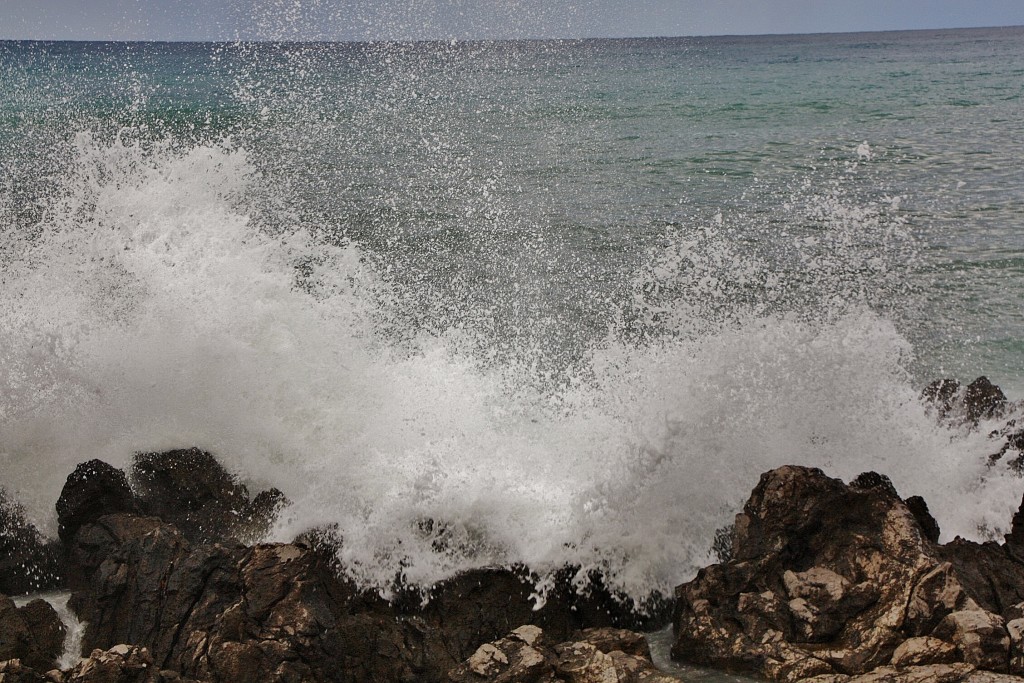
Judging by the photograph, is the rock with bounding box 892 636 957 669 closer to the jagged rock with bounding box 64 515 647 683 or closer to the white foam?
the white foam

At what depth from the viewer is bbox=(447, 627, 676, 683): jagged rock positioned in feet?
13.4

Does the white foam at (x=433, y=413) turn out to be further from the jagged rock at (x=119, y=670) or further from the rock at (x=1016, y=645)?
the rock at (x=1016, y=645)

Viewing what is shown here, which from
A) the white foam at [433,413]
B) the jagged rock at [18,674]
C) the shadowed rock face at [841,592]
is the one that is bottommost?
the jagged rock at [18,674]

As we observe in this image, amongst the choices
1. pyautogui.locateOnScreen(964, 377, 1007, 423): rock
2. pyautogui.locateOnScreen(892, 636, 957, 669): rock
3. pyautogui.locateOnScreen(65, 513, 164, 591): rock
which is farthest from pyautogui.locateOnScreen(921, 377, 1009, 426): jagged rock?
pyautogui.locateOnScreen(65, 513, 164, 591): rock

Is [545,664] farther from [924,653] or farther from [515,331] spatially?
[515,331]

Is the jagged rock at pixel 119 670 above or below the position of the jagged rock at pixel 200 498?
below

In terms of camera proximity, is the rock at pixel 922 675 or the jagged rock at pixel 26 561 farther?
the jagged rock at pixel 26 561

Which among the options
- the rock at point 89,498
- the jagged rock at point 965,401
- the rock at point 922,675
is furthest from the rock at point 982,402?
the rock at point 89,498

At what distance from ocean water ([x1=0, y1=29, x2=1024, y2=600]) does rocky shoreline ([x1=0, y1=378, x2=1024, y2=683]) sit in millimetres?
A: 399

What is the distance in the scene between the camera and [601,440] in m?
6.55

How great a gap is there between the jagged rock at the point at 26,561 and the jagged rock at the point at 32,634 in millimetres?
673

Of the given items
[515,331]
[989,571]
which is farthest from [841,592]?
[515,331]

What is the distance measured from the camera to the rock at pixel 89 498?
546cm

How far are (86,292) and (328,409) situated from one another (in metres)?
2.48
